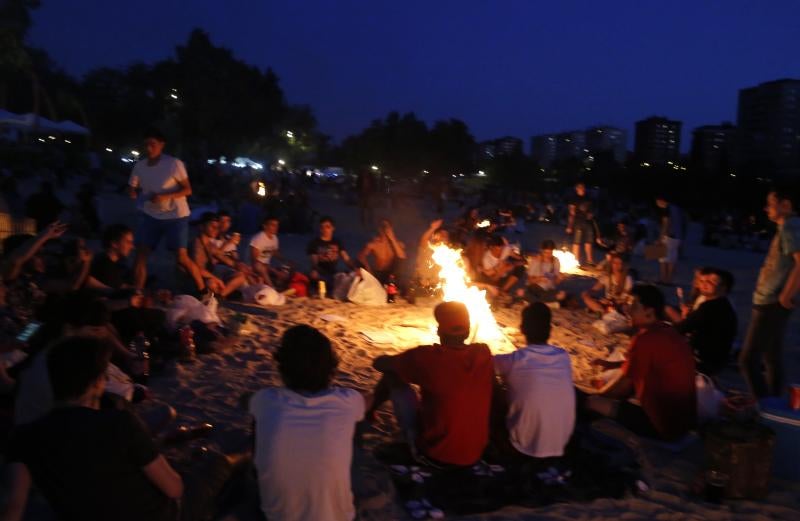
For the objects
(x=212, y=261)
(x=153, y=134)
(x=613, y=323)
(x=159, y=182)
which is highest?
(x=153, y=134)

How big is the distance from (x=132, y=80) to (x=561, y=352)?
54.2m

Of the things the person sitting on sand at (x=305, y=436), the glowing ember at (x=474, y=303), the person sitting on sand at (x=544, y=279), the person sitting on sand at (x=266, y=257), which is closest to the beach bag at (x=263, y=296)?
the person sitting on sand at (x=266, y=257)

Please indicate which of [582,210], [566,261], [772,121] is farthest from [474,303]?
[772,121]

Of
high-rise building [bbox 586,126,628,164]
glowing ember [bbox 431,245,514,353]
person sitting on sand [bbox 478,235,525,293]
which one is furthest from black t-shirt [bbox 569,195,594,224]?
high-rise building [bbox 586,126,628,164]

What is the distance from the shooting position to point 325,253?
10.2m

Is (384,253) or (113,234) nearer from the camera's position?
(113,234)

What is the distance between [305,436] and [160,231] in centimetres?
545

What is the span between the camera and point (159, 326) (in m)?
6.23

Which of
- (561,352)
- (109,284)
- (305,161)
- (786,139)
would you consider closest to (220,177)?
(109,284)

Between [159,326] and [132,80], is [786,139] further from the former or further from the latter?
[159,326]

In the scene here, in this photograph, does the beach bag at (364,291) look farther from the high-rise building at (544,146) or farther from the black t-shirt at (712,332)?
the high-rise building at (544,146)

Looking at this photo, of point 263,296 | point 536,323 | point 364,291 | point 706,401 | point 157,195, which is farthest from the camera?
point 364,291

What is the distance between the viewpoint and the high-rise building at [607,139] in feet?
376

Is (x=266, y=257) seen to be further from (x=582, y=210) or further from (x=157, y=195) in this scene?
(x=582, y=210)
